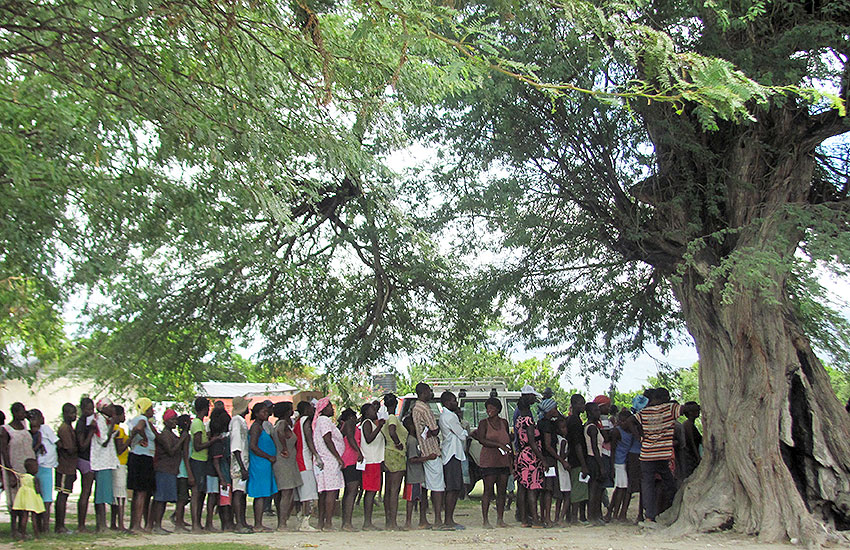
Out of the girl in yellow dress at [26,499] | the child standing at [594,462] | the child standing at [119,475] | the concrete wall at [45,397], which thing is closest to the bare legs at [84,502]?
the child standing at [119,475]

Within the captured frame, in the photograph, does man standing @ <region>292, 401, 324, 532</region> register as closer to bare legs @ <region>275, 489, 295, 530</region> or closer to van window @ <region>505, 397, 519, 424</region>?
bare legs @ <region>275, 489, 295, 530</region>

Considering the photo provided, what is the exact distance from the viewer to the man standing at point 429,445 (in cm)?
989

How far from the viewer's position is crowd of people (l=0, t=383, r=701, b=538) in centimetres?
926

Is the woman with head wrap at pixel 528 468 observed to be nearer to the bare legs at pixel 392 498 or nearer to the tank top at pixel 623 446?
the tank top at pixel 623 446

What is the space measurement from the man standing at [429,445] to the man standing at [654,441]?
2.53 metres

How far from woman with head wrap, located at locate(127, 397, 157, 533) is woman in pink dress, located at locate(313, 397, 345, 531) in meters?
1.94

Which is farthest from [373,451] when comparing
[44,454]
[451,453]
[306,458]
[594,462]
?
[44,454]

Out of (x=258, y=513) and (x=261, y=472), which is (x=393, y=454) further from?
(x=258, y=513)

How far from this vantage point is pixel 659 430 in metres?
9.77

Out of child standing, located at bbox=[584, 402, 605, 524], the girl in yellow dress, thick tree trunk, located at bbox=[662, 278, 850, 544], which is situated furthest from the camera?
child standing, located at bbox=[584, 402, 605, 524]

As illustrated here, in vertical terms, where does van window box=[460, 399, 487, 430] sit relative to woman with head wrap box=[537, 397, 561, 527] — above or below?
above

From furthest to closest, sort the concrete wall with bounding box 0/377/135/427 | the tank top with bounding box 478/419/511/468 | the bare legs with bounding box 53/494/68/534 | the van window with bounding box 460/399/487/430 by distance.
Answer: the concrete wall with bounding box 0/377/135/427 → the van window with bounding box 460/399/487/430 → the tank top with bounding box 478/419/511/468 → the bare legs with bounding box 53/494/68/534

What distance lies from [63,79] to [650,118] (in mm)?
7011

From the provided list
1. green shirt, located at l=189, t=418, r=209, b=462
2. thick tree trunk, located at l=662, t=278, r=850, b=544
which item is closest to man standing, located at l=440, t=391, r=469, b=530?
thick tree trunk, located at l=662, t=278, r=850, b=544
